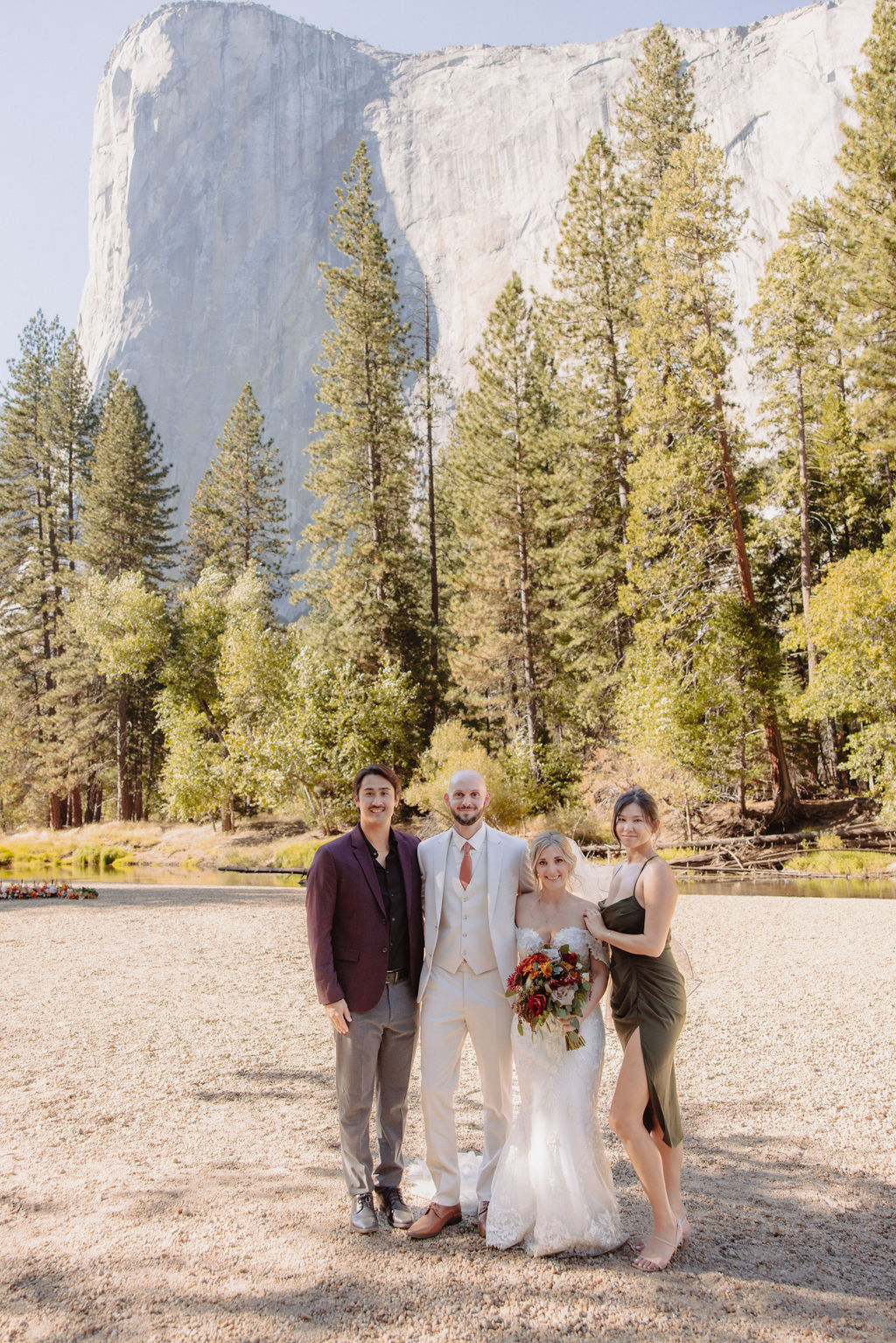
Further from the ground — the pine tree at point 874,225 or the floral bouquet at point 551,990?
the pine tree at point 874,225

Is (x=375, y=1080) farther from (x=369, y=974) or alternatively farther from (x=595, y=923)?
(x=595, y=923)

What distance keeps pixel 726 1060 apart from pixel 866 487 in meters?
25.3

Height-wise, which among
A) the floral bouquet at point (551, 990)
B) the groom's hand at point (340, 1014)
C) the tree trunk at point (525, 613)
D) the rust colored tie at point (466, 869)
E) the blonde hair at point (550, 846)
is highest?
the tree trunk at point (525, 613)

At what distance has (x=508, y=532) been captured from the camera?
92.3ft

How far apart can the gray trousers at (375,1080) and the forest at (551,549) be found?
15260 mm

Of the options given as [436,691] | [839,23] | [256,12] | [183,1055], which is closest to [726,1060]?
[183,1055]

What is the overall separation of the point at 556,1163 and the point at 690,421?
20.5 m

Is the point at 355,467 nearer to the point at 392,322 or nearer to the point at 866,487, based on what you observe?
the point at 392,322

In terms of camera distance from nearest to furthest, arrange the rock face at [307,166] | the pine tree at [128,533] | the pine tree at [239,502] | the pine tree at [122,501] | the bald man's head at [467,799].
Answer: the bald man's head at [467,799] < the pine tree at [128,533] < the pine tree at [122,501] < the pine tree at [239,502] < the rock face at [307,166]

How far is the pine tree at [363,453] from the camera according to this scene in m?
29.3

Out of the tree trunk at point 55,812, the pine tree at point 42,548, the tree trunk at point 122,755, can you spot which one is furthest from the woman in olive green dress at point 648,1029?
the tree trunk at point 55,812

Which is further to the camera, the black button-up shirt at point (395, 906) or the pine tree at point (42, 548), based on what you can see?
the pine tree at point (42, 548)

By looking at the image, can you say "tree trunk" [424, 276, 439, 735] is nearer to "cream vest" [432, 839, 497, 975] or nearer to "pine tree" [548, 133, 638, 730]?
"pine tree" [548, 133, 638, 730]

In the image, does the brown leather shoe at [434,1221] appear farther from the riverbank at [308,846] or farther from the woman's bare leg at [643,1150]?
the riverbank at [308,846]
